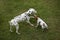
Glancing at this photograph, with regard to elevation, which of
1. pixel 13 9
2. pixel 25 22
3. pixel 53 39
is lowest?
pixel 53 39

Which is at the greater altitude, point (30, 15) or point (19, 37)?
point (30, 15)

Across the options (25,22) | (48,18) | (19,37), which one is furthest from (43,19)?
(19,37)

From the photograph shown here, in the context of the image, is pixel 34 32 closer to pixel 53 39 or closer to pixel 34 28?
pixel 34 28

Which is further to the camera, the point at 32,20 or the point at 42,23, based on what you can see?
the point at 32,20

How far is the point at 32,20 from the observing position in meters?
5.32

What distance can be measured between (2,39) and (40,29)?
3.15ft

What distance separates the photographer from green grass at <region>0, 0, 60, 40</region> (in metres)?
4.88

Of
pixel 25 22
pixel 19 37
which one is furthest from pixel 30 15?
pixel 19 37

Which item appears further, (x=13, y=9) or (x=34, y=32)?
(x=13, y=9)

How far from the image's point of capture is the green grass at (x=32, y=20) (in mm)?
4883

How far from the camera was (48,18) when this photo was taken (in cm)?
538

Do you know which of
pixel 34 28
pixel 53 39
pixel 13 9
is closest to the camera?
Answer: pixel 53 39

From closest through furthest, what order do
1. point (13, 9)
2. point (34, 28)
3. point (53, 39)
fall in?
1. point (53, 39)
2. point (34, 28)
3. point (13, 9)

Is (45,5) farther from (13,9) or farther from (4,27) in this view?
(4,27)
